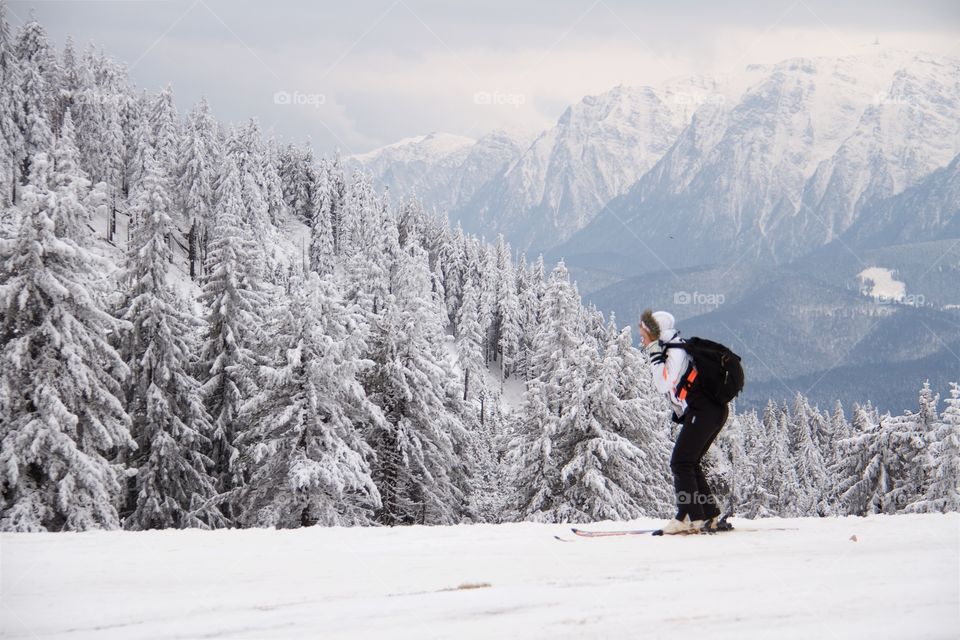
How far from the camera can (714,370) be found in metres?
7.49

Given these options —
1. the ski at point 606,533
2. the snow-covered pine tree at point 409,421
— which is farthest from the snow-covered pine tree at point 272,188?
the ski at point 606,533

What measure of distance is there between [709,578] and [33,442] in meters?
17.4

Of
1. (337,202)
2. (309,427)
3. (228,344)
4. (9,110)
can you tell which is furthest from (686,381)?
(337,202)

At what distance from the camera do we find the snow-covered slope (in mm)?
4863

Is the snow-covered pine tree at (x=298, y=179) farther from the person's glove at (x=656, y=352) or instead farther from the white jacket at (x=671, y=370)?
the white jacket at (x=671, y=370)

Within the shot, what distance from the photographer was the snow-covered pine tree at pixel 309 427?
2255 cm

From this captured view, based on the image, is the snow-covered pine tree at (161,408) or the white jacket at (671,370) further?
the snow-covered pine tree at (161,408)

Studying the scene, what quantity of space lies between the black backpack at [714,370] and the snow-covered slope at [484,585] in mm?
1614

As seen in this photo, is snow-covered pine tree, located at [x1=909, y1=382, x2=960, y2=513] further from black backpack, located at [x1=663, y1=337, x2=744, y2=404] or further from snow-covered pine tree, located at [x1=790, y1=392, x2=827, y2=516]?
snow-covered pine tree, located at [x1=790, y1=392, x2=827, y2=516]

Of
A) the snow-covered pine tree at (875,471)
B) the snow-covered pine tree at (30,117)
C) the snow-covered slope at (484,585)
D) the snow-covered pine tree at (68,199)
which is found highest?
the snow-covered pine tree at (30,117)

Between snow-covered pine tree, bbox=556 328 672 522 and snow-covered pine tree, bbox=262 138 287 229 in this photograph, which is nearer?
snow-covered pine tree, bbox=556 328 672 522

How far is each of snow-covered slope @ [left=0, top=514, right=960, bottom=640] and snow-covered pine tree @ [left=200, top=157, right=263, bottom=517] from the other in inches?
694

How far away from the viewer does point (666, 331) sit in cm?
773

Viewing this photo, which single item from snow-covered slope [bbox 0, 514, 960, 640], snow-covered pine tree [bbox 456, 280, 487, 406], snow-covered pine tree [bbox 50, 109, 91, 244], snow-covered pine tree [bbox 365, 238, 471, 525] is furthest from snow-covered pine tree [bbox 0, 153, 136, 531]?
snow-covered pine tree [bbox 456, 280, 487, 406]
